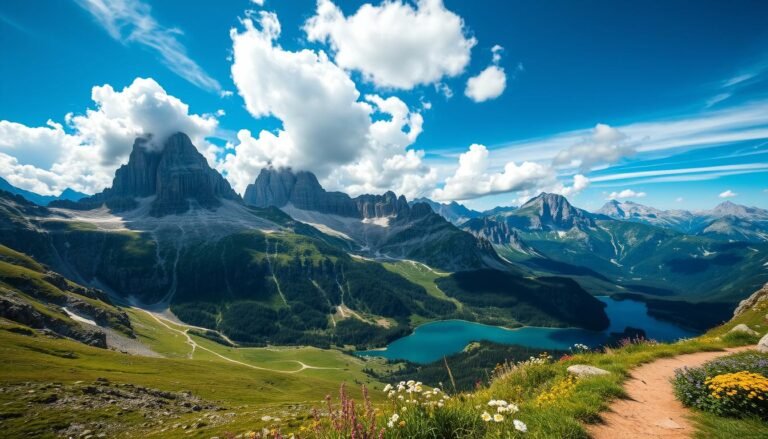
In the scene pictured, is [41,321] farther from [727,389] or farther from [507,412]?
[727,389]

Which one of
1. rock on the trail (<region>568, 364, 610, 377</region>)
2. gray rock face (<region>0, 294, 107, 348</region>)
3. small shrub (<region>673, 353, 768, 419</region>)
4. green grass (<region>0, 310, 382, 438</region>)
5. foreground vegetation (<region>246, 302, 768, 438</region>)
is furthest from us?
gray rock face (<region>0, 294, 107, 348</region>)

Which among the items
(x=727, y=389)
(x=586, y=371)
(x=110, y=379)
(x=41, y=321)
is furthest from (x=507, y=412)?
(x=41, y=321)

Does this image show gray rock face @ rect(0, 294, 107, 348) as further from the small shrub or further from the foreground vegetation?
the small shrub

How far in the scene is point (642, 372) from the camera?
1494 cm

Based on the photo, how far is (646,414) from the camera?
33.7 feet

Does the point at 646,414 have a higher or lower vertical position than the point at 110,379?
higher

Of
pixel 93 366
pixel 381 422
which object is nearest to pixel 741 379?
pixel 381 422

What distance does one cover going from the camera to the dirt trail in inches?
353

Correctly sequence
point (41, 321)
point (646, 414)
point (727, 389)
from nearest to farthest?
point (727, 389) < point (646, 414) < point (41, 321)

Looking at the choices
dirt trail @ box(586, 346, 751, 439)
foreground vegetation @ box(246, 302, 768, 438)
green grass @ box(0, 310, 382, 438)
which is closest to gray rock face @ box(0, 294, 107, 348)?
green grass @ box(0, 310, 382, 438)

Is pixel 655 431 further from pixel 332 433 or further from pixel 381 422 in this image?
pixel 332 433

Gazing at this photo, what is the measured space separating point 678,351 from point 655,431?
41.8 ft

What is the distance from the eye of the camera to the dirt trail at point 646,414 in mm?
8961

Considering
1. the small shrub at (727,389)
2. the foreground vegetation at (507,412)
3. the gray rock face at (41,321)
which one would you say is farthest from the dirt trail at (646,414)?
the gray rock face at (41,321)
